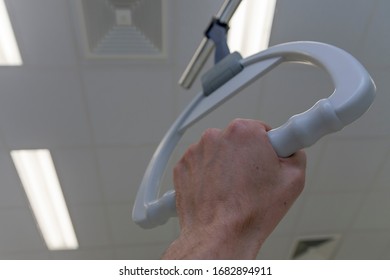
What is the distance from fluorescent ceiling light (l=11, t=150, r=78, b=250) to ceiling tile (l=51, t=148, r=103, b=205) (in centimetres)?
4

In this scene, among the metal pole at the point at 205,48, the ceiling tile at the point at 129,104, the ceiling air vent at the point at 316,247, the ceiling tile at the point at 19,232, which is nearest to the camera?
the metal pole at the point at 205,48

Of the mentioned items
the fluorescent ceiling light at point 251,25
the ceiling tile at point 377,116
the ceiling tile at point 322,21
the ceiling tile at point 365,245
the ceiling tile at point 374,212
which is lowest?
the ceiling tile at point 365,245

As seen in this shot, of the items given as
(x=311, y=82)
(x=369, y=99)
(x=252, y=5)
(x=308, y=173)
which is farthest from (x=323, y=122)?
(x=308, y=173)

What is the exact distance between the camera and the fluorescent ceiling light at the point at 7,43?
1.19m

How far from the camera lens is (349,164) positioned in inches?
71.9

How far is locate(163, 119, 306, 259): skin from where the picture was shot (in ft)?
1.53

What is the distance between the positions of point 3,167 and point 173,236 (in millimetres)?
1075

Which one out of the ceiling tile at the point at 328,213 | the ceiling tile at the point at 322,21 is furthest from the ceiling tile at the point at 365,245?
the ceiling tile at the point at 322,21

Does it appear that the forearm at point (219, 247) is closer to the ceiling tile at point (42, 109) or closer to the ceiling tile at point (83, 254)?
the ceiling tile at point (42, 109)

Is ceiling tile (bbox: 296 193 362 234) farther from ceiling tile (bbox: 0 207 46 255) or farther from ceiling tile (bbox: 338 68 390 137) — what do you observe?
ceiling tile (bbox: 0 207 46 255)

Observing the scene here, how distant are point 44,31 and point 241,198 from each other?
3.67 feet

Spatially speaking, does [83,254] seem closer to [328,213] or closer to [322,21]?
[328,213]

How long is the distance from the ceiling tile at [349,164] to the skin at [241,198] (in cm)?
135

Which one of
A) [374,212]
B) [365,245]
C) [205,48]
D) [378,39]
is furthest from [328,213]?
[205,48]
